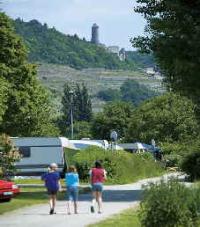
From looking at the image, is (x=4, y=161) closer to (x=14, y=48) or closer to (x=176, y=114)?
(x=14, y=48)

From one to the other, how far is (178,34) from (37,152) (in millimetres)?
29856

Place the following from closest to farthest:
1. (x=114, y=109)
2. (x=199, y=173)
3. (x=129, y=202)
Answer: (x=129, y=202) < (x=199, y=173) < (x=114, y=109)

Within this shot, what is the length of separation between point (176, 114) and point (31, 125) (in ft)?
168

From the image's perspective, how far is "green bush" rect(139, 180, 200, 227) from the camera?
15383 millimetres

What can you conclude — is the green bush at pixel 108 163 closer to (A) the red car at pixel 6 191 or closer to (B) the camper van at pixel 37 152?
(B) the camper van at pixel 37 152

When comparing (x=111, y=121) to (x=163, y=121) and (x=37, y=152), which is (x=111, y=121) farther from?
(x=37, y=152)

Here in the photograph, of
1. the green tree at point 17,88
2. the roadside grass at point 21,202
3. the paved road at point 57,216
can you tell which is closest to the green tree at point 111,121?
the green tree at point 17,88

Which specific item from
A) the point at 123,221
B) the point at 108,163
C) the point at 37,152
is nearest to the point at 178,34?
the point at 123,221

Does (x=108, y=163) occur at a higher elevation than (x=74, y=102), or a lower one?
lower

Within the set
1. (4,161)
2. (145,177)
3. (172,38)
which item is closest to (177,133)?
(145,177)

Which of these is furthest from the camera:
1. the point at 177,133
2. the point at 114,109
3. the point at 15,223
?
the point at 114,109

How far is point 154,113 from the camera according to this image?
10969 centimetres

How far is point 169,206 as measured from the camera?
15359 millimetres

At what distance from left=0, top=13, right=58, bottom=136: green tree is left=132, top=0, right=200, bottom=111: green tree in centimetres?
3216
